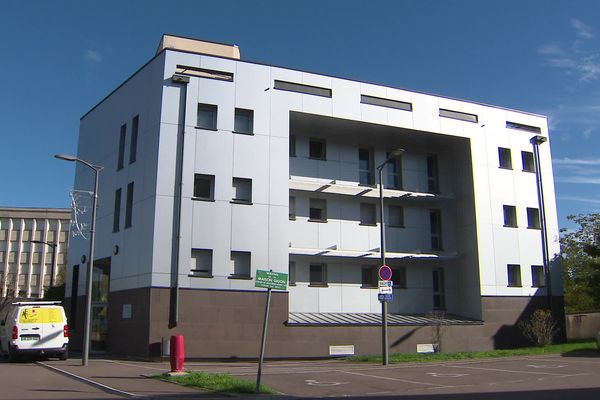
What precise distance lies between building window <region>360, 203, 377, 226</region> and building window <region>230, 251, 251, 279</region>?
8112 mm

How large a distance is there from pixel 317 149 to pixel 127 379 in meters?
18.2

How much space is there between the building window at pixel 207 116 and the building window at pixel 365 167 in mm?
9109

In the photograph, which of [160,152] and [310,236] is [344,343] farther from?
[160,152]

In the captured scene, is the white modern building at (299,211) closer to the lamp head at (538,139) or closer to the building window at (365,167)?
the building window at (365,167)

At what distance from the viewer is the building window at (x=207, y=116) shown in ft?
91.1

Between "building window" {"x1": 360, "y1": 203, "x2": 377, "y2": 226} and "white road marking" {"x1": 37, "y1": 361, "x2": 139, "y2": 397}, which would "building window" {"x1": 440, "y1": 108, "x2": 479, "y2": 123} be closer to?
"building window" {"x1": 360, "y1": 203, "x2": 377, "y2": 226}

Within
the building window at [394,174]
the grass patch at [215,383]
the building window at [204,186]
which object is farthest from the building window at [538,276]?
the grass patch at [215,383]

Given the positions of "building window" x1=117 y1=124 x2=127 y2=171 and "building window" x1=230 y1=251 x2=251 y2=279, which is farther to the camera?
"building window" x1=117 y1=124 x2=127 y2=171

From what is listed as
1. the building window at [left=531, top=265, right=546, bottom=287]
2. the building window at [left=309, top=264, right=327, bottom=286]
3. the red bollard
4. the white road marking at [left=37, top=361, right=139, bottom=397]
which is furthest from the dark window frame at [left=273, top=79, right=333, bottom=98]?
the white road marking at [left=37, top=361, right=139, bottom=397]

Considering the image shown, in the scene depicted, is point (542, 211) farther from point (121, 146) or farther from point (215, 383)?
point (215, 383)

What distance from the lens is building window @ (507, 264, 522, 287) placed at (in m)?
32.8

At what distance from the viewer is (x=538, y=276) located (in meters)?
33.7

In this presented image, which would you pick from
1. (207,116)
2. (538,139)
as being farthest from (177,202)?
(538,139)

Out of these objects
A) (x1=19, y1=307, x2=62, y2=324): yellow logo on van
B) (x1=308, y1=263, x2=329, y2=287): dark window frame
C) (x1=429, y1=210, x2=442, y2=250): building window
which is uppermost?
(x1=429, y1=210, x2=442, y2=250): building window
